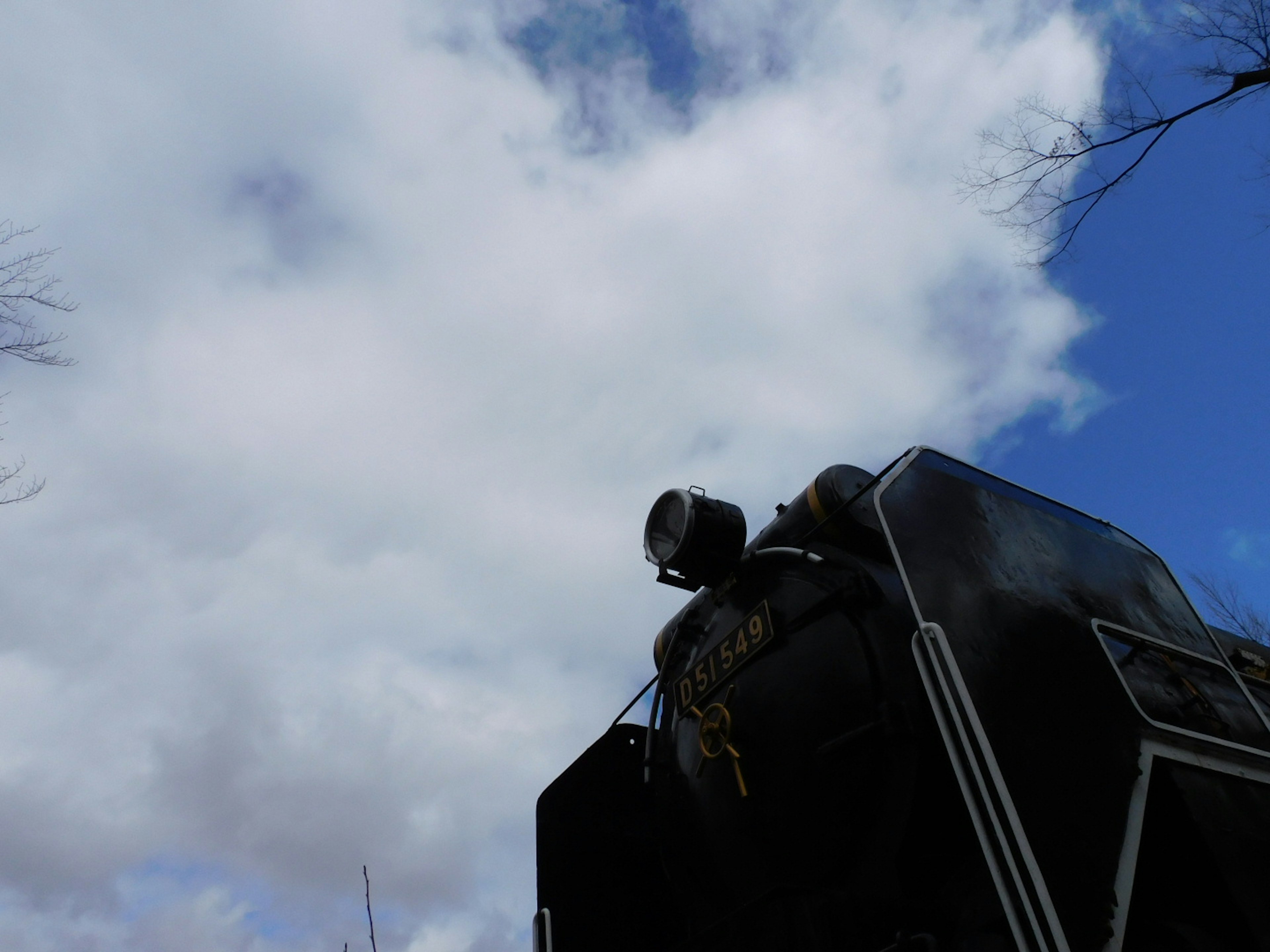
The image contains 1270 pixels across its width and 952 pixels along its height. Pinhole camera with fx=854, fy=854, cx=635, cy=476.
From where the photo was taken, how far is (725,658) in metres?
3.44

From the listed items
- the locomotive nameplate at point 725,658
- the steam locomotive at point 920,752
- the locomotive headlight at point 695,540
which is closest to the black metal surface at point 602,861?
the steam locomotive at point 920,752

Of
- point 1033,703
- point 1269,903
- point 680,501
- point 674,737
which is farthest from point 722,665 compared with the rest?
point 1269,903

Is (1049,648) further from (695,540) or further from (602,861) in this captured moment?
(602,861)

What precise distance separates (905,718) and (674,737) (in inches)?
50.2

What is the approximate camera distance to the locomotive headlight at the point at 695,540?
3.63 m

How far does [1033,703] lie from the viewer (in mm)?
2402

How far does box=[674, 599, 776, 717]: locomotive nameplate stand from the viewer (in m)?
3.28

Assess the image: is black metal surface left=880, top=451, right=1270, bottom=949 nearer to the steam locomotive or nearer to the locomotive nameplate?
the steam locomotive

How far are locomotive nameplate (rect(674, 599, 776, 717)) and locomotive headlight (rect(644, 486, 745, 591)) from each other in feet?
0.98

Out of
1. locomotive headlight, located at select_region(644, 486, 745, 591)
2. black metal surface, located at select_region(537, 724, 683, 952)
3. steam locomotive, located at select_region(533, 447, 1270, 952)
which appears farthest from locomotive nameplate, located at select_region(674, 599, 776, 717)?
black metal surface, located at select_region(537, 724, 683, 952)

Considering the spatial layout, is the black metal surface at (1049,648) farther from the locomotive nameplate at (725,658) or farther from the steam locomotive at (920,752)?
the locomotive nameplate at (725,658)

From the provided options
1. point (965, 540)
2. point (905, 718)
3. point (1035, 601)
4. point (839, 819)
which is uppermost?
point (965, 540)

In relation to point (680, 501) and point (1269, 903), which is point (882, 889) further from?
point (680, 501)

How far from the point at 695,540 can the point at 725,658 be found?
51 centimetres
